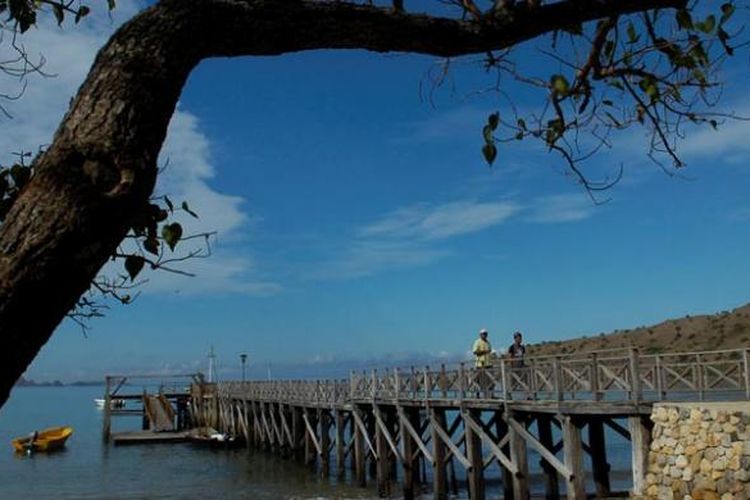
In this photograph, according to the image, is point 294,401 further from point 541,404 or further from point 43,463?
point 541,404

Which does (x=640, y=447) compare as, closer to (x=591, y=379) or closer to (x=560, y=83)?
(x=591, y=379)

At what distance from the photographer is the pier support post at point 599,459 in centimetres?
1992

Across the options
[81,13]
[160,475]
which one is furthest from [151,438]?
[81,13]

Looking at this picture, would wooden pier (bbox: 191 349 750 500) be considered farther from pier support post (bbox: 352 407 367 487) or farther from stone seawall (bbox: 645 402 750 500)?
stone seawall (bbox: 645 402 750 500)

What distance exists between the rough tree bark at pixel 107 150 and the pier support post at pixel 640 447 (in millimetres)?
13920

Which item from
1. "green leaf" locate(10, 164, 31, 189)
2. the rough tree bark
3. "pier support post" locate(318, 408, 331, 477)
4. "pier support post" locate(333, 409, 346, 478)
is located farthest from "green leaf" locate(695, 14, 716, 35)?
"pier support post" locate(318, 408, 331, 477)

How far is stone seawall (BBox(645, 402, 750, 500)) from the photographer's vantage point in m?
13.1

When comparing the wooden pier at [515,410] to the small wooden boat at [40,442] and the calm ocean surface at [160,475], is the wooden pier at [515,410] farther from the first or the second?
the small wooden boat at [40,442]

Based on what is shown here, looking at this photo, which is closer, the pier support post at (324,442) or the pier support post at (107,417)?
the pier support post at (324,442)

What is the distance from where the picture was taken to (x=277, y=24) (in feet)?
7.82

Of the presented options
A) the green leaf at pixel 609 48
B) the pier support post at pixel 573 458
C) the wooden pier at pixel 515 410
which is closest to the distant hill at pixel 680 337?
the wooden pier at pixel 515 410

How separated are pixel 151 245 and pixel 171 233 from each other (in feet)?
0.23

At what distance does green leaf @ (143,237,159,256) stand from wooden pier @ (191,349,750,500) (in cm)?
1361

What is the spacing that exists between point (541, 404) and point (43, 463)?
32392mm
